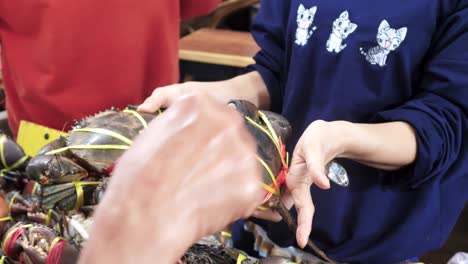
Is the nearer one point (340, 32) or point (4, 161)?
point (340, 32)

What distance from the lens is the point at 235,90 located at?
659 mm

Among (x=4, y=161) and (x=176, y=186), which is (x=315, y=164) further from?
(x=4, y=161)

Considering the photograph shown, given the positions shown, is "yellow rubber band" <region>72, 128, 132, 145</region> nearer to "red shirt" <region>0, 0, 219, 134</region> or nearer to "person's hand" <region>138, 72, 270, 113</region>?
"person's hand" <region>138, 72, 270, 113</region>

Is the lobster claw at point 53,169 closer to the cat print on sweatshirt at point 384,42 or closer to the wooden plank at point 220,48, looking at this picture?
the cat print on sweatshirt at point 384,42

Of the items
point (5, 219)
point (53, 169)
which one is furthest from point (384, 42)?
point (5, 219)

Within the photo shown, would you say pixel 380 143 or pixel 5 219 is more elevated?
pixel 380 143

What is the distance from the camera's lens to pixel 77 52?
0.71 m

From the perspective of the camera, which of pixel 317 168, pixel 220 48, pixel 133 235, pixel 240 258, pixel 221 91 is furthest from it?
pixel 220 48

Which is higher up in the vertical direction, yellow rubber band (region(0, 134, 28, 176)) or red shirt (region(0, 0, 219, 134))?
red shirt (region(0, 0, 219, 134))

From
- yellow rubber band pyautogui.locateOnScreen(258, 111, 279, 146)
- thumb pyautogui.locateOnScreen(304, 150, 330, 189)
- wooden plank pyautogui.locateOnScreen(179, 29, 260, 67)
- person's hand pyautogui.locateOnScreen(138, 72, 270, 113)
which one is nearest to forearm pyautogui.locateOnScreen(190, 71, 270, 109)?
person's hand pyautogui.locateOnScreen(138, 72, 270, 113)

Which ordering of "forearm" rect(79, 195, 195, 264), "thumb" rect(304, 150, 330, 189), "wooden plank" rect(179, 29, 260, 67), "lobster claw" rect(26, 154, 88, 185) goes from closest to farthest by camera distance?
"forearm" rect(79, 195, 195, 264)
"thumb" rect(304, 150, 330, 189)
"lobster claw" rect(26, 154, 88, 185)
"wooden plank" rect(179, 29, 260, 67)

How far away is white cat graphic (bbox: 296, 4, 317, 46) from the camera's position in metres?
0.61

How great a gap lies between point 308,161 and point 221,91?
0.75 feet

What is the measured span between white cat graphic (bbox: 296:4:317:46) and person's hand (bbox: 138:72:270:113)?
3.7 inches
